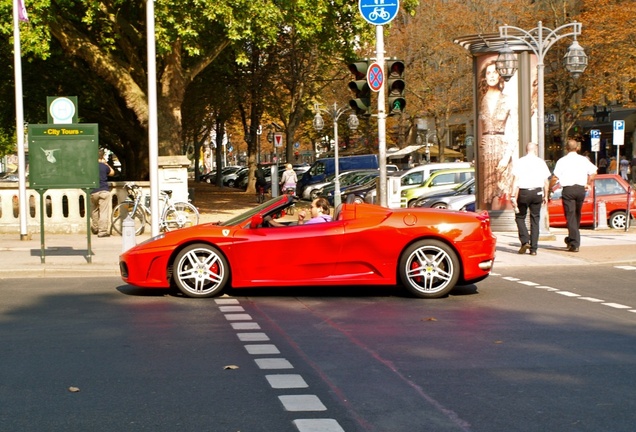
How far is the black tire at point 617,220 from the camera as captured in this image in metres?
26.1

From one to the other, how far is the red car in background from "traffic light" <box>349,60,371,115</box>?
1062 cm

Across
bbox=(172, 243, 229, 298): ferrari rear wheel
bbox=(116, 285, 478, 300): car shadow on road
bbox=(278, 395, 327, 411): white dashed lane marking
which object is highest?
bbox=(172, 243, 229, 298): ferrari rear wheel

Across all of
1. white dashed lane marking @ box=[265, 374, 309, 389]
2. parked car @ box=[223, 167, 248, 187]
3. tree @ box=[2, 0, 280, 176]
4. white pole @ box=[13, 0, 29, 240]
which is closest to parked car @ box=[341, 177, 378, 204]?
tree @ box=[2, 0, 280, 176]

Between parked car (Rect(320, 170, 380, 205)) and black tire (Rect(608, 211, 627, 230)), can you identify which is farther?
parked car (Rect(320, 170, 380, 205))

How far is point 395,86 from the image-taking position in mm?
16391

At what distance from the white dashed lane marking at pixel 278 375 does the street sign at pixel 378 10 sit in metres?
6.96

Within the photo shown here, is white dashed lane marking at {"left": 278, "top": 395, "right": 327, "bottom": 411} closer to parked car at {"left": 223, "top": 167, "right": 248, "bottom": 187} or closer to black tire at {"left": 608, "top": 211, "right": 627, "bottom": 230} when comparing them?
black tire at {"left": 608, "top": 211, "right": 627, "bottom": 230}

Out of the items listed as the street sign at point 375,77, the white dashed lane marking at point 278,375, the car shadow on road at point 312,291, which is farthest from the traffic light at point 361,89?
the white dashed lane marking at point 278,375

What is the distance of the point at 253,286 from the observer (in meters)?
12.5

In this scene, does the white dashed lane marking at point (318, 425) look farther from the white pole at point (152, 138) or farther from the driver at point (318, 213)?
the white pole at point (152, 138)

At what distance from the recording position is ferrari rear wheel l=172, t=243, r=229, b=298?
40.9 feet

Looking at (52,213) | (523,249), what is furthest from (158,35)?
(523,249)

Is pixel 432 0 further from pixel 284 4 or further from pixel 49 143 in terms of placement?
pixel 49 143

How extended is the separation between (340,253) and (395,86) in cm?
487
